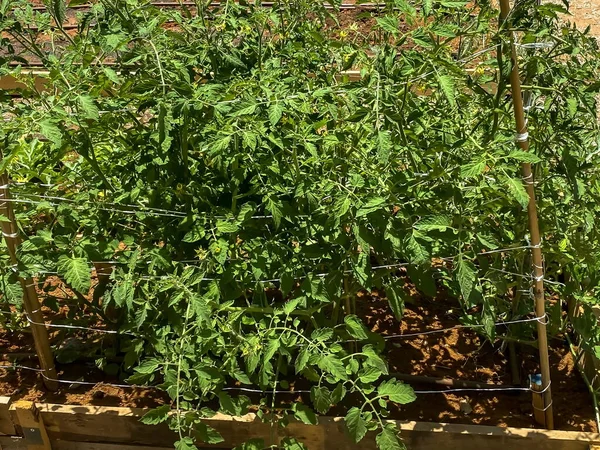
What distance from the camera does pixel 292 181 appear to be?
8.09ft

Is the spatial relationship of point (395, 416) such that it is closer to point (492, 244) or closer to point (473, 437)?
point (473, 437)

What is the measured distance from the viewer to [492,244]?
7.45ft

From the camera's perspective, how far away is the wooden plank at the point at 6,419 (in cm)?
288

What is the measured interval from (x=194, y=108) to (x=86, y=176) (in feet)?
2.68

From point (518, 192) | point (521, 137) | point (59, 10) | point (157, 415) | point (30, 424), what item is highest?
point (59, 10)

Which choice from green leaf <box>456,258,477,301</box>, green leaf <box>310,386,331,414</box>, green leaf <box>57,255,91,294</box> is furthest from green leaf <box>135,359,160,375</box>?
green leaf <box>456,258,477,301</box>

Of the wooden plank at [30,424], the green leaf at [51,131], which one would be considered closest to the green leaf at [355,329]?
the green leaf at [51,131]

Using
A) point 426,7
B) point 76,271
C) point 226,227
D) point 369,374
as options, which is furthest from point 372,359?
point 426,7

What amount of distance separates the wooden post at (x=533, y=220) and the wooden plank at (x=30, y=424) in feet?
6.04

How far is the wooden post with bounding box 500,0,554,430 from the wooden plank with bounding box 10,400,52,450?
6.04 ft

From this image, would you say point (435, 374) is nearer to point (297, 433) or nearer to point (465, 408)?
point (465, 408)

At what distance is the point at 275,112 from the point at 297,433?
1205 millimetres

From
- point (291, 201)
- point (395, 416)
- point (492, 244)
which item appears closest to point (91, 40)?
point (291, 201)

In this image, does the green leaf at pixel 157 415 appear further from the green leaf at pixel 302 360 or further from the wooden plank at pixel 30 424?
the wooden plank at pixel 30 424
